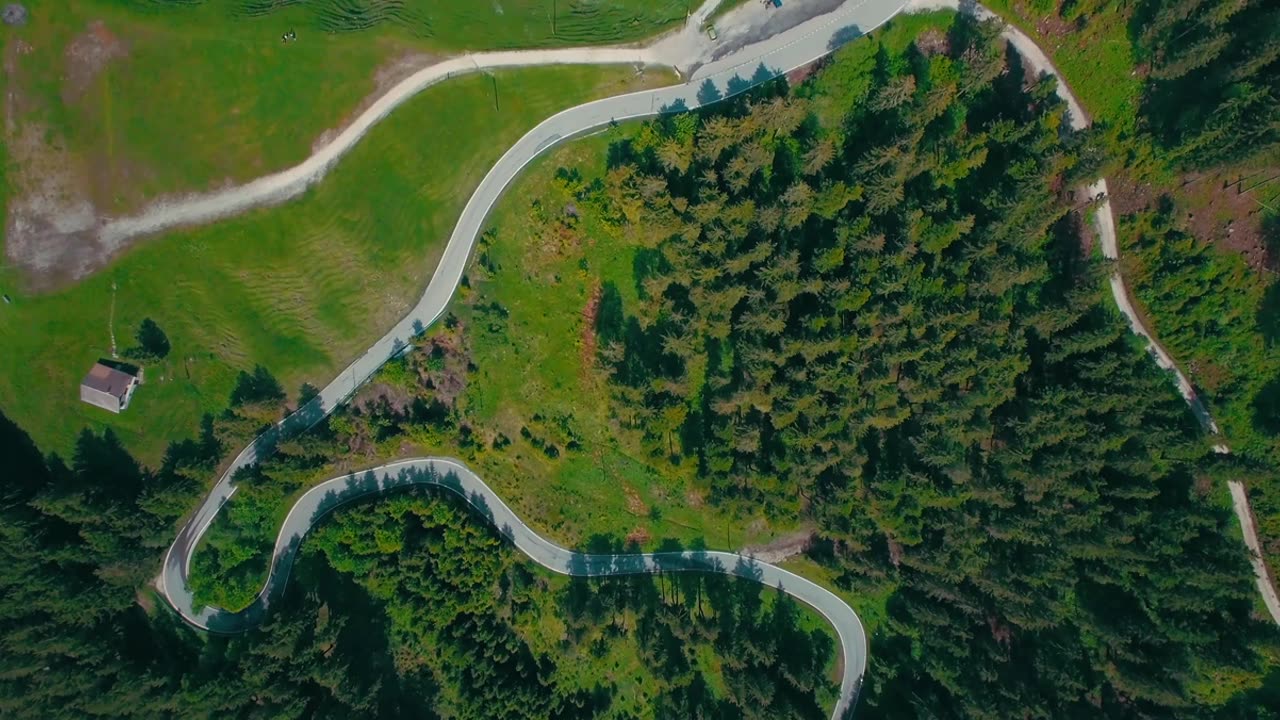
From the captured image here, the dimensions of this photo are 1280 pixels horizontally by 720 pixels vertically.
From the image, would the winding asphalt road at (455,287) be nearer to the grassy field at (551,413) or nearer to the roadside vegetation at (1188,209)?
the grassy field at (551,413)

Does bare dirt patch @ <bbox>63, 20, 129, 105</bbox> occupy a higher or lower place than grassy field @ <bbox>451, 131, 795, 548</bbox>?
higher

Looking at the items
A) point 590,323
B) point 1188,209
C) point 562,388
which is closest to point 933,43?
point 1188,209

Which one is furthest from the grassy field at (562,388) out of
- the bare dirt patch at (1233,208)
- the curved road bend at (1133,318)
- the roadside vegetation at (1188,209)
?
the bare dirt patch at (1233,208)

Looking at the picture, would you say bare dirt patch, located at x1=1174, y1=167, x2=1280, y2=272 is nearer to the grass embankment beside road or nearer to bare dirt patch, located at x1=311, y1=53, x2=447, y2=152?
the grass embankment beside road

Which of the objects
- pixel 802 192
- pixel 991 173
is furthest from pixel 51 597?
pixel 991 173

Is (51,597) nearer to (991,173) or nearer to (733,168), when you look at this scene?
(733,168)

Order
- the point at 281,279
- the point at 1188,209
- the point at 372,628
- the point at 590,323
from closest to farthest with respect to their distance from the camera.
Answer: the point at 1188,209
the point at 281,279
the point at 590,323
the point at 372,628

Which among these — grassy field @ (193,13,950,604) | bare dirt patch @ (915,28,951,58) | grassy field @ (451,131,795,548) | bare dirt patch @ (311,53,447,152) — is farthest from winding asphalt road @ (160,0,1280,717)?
bare dirt patch @ (915,28,951,58)

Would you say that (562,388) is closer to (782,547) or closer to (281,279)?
(782,547)
